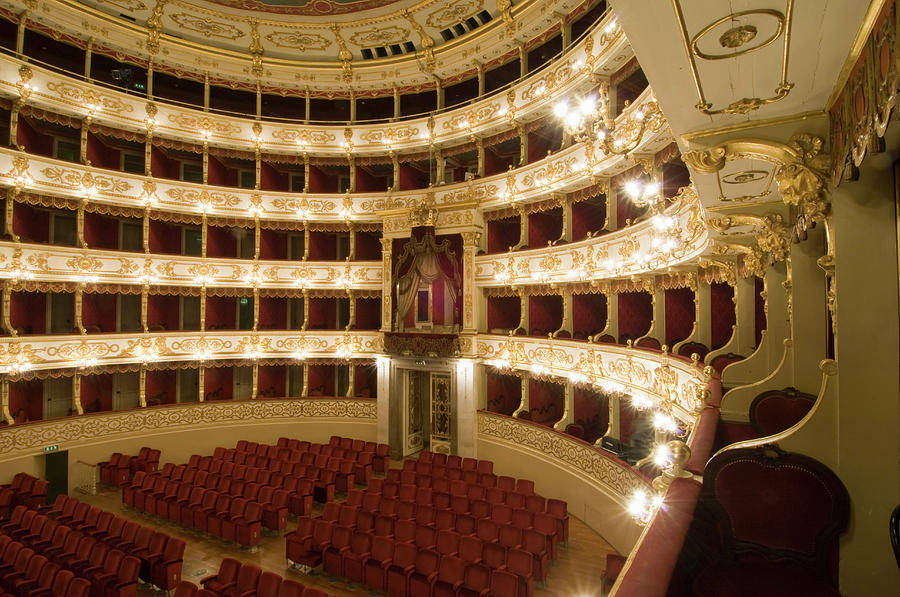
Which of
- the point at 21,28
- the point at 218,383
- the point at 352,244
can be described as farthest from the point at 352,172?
the point at 21,28

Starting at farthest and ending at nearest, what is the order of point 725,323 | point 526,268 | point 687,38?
point 526,268 → point 725,323 → point 687,38

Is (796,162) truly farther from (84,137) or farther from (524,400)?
(84,137)

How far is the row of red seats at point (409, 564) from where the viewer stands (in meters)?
7.40

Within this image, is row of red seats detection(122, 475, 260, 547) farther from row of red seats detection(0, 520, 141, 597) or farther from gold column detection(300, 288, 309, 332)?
gold column detection(300, 288, 309, 332)

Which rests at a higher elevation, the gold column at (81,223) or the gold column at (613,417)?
the gold column at (81,223)

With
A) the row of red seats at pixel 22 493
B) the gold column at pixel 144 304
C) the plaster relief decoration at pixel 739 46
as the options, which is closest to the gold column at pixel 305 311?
the gold column at pixel 144 304

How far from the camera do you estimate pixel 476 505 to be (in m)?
10.1

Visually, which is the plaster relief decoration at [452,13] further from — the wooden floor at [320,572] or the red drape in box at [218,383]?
the wooden floor at [320,572]

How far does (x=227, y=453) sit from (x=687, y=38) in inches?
619

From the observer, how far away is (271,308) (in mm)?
18469

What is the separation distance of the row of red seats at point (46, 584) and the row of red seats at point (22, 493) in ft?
12.6

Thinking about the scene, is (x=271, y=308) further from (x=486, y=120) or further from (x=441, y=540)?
(x=441, y=540)

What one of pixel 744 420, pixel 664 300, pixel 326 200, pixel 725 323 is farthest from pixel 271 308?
pixel 744 420

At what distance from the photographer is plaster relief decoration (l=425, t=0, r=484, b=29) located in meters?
14.7
